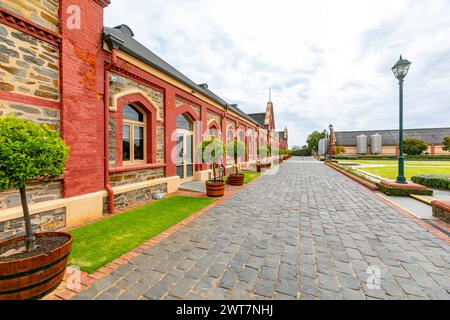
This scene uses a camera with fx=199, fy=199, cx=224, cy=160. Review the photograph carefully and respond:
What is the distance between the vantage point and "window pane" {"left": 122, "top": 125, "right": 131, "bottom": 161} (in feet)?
24.0

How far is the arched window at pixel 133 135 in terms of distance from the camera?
739 cm

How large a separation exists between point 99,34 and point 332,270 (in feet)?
27.3

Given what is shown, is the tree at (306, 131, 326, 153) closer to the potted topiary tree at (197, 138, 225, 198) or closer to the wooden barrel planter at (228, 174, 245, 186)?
the wooden barrel planter at (228, 174, 245, 186)

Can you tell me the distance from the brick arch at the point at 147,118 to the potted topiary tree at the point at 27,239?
3.67m

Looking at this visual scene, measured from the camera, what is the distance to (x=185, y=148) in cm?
1130

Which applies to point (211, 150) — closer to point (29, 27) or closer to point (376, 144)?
point (29, 27)

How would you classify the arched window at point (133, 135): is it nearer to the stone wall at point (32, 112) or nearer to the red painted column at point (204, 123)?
the stone wall at point (32, 112)

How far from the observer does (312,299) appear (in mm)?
2623

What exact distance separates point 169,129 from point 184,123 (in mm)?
2441

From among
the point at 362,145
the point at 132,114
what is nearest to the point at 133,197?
the point at 132,114

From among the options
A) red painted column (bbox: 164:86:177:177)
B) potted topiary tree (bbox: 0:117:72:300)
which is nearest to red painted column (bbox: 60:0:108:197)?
potted topiary tree (bbox: 0:117:72:300)

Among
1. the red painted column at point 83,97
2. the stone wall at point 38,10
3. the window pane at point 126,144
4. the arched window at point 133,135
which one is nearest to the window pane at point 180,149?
the arched window at point 133,135
